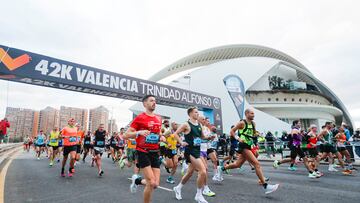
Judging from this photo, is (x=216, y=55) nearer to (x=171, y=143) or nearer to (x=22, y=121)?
(x=171, y=143)

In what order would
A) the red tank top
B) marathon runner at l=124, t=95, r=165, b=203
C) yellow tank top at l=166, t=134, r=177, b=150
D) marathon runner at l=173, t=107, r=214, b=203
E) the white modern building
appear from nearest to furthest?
1. marathon runner at l=124, t=95, r=165, b=203
2. the red tank top
3. marathon runner at l=173, t=107, r=214, b=203
4. yellow tank top at l=166, t=134, r=177, b=150
5. the white modern building

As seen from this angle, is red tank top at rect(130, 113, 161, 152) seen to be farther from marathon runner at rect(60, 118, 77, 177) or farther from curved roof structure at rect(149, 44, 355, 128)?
curved roof structure at rect(149, 44, 355, 128)

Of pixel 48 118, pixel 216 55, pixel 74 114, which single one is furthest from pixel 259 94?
pixel 48 118

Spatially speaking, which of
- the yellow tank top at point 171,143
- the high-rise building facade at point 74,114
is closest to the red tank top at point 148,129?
the yellow tank top at point 171,143

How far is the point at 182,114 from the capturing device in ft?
128

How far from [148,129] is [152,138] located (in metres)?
0.16

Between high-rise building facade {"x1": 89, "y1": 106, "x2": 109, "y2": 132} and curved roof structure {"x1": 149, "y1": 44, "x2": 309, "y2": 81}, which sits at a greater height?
curved roof structure {"x1": 149, "y1": 44, "x2": 309, "y2": 81}

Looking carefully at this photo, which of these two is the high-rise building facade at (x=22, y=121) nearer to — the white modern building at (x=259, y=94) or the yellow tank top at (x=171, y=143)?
the white modern building at (x=259, y=94)

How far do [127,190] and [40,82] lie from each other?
1025cm

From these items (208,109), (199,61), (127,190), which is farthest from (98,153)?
(199,61)

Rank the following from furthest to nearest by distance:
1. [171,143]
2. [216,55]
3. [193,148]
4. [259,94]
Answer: [216,55]
[259,94]
[171,143]
[193,148]

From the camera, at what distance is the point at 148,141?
143 inches

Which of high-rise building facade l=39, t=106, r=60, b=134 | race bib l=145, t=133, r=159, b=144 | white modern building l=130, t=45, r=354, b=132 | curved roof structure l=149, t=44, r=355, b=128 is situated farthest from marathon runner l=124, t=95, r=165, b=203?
high-rise building facade l=39, t=106, r=60, b=134

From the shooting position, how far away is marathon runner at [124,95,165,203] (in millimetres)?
3432
